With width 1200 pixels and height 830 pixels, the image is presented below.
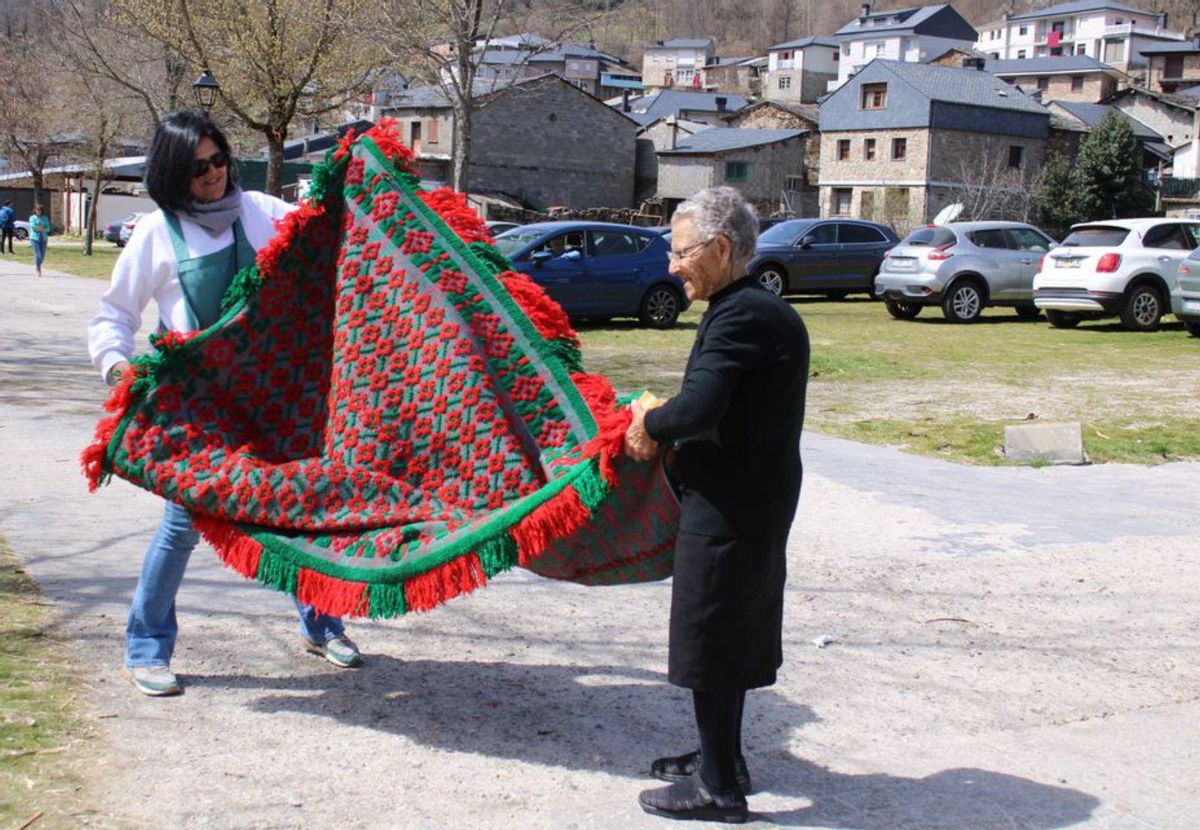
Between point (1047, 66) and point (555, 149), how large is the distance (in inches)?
1767

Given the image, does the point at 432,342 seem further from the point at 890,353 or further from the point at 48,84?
the point at 48,84

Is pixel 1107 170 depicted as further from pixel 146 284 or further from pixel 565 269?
pixel 146 284

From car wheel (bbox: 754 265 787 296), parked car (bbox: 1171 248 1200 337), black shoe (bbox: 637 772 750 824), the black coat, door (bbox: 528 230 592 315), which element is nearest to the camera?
the black coat

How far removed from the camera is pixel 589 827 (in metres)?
3.66

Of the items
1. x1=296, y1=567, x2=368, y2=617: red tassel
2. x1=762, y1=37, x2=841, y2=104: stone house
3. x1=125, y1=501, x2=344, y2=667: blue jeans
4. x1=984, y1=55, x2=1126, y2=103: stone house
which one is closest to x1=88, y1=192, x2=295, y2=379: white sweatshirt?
x1=125, y1=501, x2=344, y2=667: blue jeans

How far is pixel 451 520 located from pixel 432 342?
Answer: 23.9 inches

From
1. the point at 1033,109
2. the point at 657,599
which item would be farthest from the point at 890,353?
the point at 1033,109

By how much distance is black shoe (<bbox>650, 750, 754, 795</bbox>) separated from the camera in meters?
3.95

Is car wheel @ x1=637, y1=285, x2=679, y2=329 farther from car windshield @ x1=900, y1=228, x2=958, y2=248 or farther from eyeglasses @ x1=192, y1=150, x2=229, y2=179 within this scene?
eyeglasses @ x1=192, y1=150, x2=229, y2=179

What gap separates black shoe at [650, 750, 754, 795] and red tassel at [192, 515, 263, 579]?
4.62 ft

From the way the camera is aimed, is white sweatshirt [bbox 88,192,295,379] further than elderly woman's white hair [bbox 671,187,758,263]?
Yes

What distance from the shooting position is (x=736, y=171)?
69.3m

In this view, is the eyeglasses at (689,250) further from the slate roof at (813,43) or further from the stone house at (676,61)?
the stone house at (676,61)

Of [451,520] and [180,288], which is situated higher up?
[180,288]
